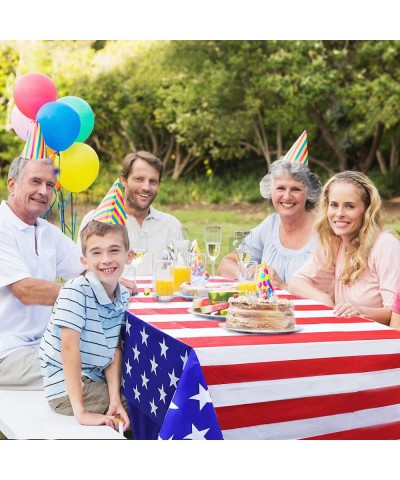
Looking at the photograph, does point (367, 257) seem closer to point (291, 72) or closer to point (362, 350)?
point (362, 350)

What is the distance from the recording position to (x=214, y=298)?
10.3 feet

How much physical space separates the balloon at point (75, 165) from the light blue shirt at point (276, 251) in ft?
5.02

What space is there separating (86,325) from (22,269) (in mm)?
803

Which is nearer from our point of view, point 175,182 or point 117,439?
point 117,439

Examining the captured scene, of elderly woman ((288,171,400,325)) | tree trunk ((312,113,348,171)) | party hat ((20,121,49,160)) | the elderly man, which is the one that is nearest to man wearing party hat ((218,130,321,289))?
elderly woman ((288,171,400,325))

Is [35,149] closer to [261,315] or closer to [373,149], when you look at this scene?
[261,315]

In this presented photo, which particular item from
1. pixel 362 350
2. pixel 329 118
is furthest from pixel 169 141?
pixel 362 350

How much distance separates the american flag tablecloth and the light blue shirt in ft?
5.40

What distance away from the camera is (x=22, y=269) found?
12.1 ft

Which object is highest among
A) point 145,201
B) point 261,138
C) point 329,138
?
point 261,138

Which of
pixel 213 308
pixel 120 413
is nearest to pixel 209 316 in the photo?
pixel 213 308

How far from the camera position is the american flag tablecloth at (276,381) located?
243 cm

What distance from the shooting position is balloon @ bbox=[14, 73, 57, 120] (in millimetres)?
5512

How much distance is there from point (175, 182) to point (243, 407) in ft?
51.9
